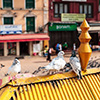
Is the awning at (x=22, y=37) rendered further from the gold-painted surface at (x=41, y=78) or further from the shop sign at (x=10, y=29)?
the gold-painted surface at (x=41, y=78)

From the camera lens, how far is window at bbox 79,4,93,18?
916 inches

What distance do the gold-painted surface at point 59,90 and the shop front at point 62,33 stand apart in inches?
688

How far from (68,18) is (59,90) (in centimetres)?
1881

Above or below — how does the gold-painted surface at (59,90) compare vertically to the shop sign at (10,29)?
below

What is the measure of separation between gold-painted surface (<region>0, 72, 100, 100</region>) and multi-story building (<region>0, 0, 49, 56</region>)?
15573 mm

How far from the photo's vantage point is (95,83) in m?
4.96

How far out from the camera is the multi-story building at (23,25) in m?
20.5

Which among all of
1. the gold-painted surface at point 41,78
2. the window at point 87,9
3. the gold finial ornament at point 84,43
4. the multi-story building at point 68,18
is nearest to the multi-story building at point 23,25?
the multi-story building at point 68,18

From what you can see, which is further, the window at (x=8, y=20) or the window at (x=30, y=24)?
the window at (x=30, y=24)

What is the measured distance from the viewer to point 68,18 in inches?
894

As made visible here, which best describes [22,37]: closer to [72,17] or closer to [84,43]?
[72,17]

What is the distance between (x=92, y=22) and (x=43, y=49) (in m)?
6.64

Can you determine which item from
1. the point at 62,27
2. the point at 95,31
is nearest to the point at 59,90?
the point at 62,27

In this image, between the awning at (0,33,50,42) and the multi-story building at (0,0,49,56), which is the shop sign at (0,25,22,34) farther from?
the awning at (0,33,50,42)
